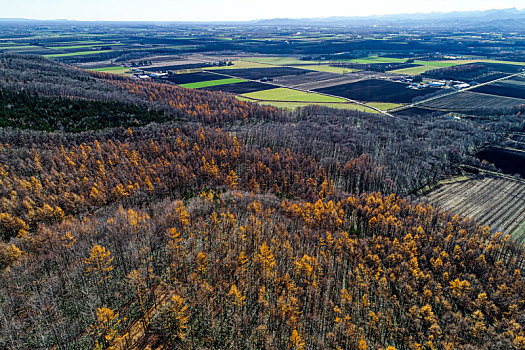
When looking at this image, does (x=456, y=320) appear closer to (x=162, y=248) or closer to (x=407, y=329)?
(x=407, y=329)

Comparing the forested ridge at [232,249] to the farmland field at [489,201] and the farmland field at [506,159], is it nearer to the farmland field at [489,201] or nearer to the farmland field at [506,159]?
the farmland field at [489,201]

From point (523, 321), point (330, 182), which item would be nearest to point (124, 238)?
point (330, 182)

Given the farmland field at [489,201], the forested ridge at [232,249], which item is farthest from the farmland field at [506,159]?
the forested ridge at [232,249]

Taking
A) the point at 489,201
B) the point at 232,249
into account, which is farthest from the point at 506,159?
the point at 232,249

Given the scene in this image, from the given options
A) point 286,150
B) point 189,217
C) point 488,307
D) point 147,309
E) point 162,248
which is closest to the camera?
point 147,309

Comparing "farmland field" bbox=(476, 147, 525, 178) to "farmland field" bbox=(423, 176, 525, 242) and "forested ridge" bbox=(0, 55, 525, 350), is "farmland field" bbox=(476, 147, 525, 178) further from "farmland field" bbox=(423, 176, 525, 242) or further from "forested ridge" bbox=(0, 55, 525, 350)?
"forested ridge" bbox=(0, 55, 525, 350)

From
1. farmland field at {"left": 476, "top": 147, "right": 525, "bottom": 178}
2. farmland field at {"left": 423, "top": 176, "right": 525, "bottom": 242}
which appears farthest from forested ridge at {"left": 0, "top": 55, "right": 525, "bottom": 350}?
farmland field at {"left": 476, "top": 147, "right": 525, "bottom": 178}

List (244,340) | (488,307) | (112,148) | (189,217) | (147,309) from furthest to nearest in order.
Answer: (112,148) → (189,217) → (488,307) → (147,309) → (244,340)
